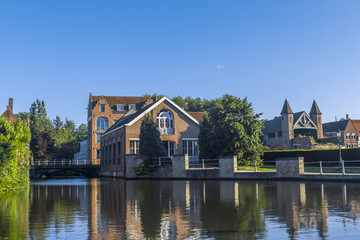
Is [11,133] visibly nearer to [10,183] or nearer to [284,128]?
[10,183]

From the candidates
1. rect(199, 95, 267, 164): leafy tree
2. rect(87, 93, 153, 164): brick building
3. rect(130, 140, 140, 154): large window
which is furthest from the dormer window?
rect(199, 95, 267, 164): leafy tree

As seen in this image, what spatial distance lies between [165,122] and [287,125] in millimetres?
40135

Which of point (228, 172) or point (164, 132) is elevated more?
point (164, 132)

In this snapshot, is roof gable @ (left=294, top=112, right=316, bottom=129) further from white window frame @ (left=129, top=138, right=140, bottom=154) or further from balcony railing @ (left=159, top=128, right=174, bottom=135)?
white window frame @ (left=129, top=138, right=140, bottom=154)

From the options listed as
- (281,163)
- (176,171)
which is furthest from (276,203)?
(176,171)

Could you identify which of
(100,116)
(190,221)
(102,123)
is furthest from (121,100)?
(190,221)

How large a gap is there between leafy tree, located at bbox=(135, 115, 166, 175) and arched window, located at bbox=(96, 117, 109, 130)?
92.9 feet

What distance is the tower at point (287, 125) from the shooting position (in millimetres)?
74938

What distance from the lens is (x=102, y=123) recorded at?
65062 mm

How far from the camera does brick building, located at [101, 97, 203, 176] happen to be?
4091 cm

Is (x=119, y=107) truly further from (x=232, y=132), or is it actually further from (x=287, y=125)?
(x=232, y=132)

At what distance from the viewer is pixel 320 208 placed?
33.8 ft

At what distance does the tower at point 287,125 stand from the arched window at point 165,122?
38950 mm

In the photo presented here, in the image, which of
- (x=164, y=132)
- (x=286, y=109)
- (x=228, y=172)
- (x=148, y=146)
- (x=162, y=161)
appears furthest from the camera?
(x=286, y=109)
